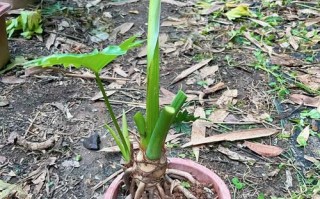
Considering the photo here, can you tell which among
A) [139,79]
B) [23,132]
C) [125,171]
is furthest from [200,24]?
[125,171]

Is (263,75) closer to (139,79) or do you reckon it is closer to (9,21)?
(139,79)

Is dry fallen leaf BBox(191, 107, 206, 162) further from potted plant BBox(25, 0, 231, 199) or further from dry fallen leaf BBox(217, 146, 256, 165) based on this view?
potted plant BBox(25, 0, 231, 199)

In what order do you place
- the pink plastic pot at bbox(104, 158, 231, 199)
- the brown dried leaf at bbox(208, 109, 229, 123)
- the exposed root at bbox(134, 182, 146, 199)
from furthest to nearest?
1. the brown dried leaf at bbox(208, 109, 229, 123)
2. the pink plastic pot at bbox(104, 158, 231, 199)
3. the exposed root at bbox(134, 182, 146, 199)

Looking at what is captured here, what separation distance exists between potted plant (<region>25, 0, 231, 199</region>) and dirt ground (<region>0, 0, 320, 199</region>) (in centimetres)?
30

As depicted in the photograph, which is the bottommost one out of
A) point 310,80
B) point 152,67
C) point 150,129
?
point 310,80

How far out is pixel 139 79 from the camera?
85.9 inches

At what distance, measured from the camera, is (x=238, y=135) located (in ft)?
6.10

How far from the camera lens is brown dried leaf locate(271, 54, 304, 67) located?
7.47 ft

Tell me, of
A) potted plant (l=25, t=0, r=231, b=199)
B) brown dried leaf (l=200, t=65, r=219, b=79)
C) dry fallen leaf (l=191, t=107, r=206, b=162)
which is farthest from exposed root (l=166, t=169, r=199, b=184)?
brown dried leaf (l=200, t=65, r=219, b=79)

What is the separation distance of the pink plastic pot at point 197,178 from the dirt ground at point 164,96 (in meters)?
0.24

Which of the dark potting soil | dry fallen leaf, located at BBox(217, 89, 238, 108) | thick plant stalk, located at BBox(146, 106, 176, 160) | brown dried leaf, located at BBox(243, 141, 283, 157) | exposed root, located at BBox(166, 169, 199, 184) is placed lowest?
brown dried leaf, located at BBox(243, 141, 283, 157)

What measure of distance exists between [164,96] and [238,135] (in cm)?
37

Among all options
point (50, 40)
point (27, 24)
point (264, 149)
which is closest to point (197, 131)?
point (264, 149)

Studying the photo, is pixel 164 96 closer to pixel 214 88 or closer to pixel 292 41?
pixel 214 88
